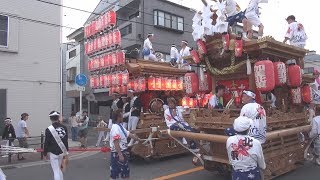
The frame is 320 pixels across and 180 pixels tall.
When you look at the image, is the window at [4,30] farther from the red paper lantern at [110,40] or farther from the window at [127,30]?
the window at [127,30]

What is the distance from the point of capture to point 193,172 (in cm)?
970

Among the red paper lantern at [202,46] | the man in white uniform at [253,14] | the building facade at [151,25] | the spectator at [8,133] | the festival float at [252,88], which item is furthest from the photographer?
the building facade at [151,25]

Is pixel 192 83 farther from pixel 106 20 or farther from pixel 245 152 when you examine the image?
pixel 245 152

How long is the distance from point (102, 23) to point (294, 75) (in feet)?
24.3

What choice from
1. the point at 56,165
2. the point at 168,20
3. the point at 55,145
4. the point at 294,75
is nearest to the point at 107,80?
the point at 55,145

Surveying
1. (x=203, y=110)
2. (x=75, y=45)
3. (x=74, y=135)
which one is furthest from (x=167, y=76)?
(x=75, y=45)

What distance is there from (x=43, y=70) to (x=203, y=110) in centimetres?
1228

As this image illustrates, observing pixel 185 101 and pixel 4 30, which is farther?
pixel 4 30

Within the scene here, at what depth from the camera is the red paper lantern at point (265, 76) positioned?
818 cm

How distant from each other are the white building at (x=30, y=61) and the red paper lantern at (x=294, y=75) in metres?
13.4

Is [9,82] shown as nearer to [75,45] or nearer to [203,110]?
[203,110]

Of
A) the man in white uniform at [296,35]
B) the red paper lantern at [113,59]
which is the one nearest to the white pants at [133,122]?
the red paper lantern at [113,59]

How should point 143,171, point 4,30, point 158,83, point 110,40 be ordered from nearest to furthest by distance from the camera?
1. point 143,171
2. point 158,83
3. point 110,40
4. point 4,30

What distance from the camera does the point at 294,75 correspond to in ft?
30.7
